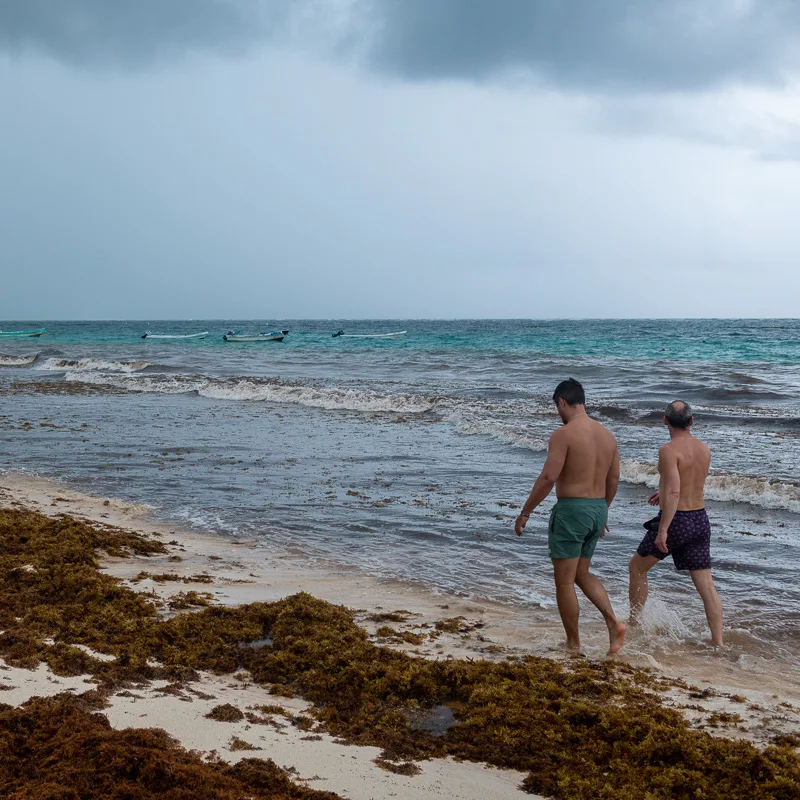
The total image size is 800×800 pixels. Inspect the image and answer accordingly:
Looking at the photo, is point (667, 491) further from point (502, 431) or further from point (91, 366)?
point (91, 366)

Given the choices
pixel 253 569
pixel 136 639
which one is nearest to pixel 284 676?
pixel 136 639

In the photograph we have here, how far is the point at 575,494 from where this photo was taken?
5.27m

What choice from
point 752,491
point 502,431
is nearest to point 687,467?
point 752,491

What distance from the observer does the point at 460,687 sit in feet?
14.4

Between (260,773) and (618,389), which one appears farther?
(618,389)

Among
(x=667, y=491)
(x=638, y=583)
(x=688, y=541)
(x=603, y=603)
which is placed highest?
(x=667, y=491)

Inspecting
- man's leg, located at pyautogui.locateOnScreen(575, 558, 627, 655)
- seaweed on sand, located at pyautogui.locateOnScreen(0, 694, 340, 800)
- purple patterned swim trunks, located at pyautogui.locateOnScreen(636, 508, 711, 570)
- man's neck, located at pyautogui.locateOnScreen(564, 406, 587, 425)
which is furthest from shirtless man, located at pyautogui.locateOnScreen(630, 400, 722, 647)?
seaweed on sand, located at pyautogui.locateOnScreen(0, 694, 340, 800)

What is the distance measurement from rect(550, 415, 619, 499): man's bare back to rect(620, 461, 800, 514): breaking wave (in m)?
6.39

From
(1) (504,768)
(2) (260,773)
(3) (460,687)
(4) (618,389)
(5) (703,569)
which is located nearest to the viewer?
(2) (260,773)

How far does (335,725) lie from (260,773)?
706mm

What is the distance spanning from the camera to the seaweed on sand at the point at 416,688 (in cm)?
350

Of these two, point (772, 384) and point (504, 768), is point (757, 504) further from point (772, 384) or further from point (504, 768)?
point (772, 384)

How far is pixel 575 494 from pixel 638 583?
1391 millimetres

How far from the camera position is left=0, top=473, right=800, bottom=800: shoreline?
11.6ft
